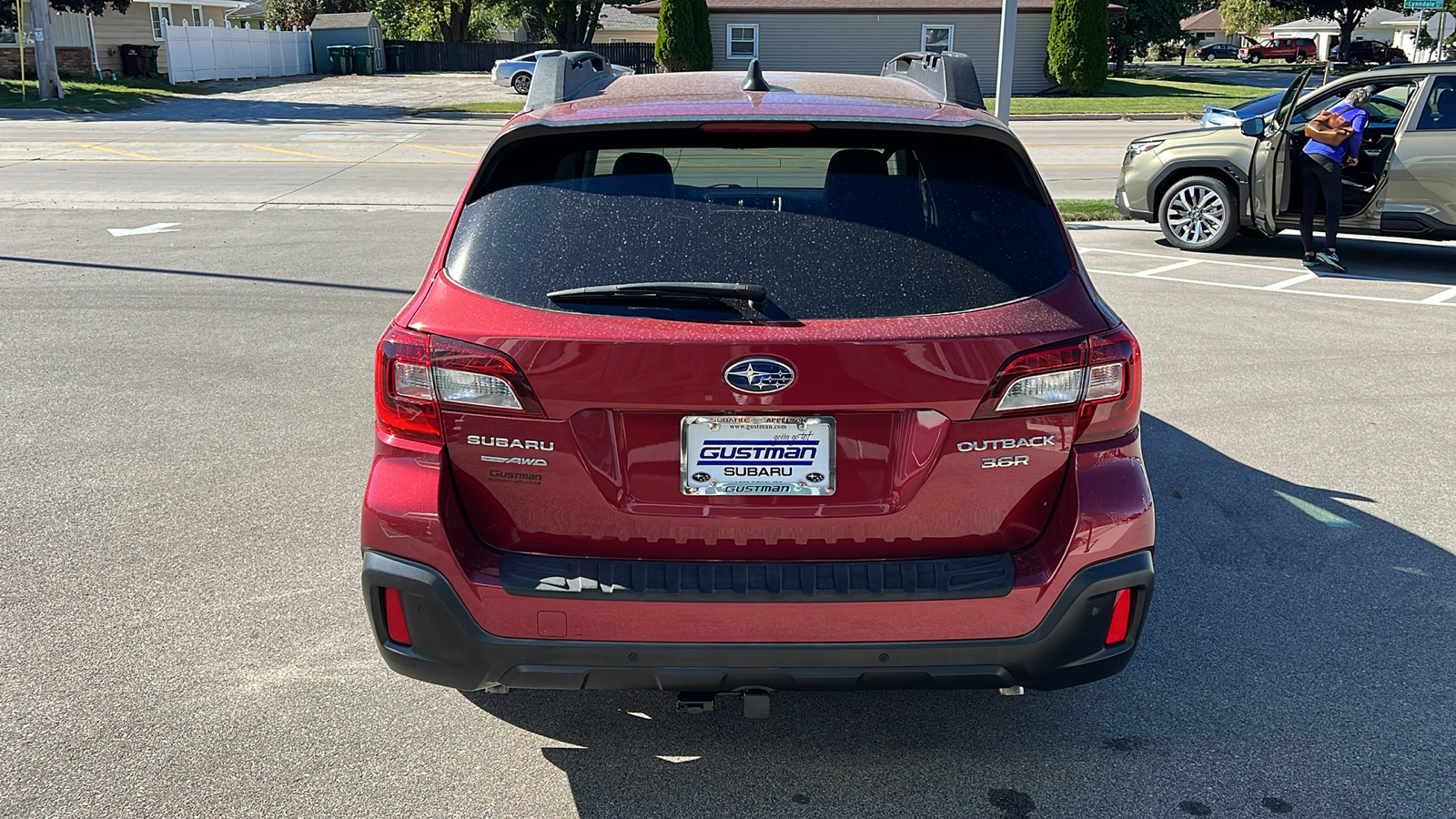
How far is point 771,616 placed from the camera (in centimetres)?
281

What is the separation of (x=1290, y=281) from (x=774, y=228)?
9.18 meters

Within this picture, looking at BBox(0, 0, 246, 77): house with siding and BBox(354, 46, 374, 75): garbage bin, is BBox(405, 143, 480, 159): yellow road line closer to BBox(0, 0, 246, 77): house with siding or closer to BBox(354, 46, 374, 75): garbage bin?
BBox(0, 0, 246, 77): house with siding

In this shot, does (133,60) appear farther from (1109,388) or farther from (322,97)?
(1109,388)

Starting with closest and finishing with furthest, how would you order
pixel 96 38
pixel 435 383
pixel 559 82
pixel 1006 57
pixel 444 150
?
1. pixel 435 383
2. pixel 559 82
3. pixel 1006 57
4. pixel 444 150
5. pixel 96 38

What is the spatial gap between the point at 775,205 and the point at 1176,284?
838 cm

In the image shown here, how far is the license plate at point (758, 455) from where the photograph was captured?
2.80 metres

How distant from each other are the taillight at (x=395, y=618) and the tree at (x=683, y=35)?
1512 inches

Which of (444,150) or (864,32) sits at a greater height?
(864,32)

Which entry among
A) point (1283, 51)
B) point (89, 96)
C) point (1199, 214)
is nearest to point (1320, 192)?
point (1199, 214)

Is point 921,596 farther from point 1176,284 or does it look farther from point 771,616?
point 1176,284

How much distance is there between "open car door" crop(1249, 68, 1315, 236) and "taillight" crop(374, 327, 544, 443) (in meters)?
10.0

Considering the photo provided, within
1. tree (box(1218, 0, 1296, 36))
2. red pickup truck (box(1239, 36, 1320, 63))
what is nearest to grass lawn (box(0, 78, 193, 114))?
red pickup truck (box(1239, 36, 1320, 63))

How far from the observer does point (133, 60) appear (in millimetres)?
44500

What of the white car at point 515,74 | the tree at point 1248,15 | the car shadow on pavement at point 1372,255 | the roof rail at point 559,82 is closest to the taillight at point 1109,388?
the roof rail at point 559,82
